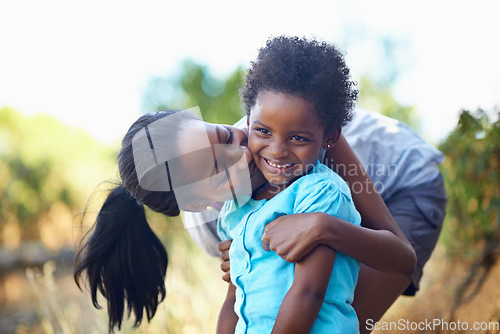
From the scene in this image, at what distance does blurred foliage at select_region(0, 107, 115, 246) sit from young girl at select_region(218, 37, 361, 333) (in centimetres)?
617

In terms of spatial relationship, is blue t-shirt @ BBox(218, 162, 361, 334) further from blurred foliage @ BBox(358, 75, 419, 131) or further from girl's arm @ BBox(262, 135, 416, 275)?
blurred foliage @ BBox(358, 75, 419, 131)

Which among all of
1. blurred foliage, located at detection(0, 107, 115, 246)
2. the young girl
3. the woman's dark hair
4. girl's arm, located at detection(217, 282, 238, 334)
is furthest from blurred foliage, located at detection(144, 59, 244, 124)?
the young girl

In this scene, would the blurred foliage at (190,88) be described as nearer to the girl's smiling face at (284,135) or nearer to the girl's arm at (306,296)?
the girl's smiling face at (284,135)

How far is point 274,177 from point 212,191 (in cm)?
32

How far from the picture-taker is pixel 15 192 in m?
7.75

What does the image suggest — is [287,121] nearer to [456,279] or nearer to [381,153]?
[381,153]

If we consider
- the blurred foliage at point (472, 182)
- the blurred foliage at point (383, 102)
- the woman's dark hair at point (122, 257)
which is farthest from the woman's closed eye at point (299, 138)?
the blurred foliage at point (383, 102)

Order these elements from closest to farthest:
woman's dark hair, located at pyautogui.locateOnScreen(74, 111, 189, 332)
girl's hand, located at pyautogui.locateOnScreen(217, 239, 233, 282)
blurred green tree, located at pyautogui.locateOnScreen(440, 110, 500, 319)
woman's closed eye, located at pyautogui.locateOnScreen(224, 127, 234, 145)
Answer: woman's closed eye, located at pyautogui.locateOnScreen(224, 127, 234, 145) → girl's hand, located at pyautogui.locateOnScreen(217, 239, 233, 282) → woman's dark hair, located at pyautogui.locateOnScreen(74, 111, 189, 332) → blurred green tree, located at pyautogui.locateOnScreen(440, 110, 500, 319)

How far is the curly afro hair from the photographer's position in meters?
1.68

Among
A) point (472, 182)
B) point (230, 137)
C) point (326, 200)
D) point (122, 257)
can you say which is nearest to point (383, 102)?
point (472, 182)

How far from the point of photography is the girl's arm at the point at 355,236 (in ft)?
5.13

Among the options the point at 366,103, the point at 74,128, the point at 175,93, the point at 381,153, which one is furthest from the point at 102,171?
the point at 381,153

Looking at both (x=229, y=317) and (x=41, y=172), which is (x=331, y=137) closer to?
(x=229, y=317)

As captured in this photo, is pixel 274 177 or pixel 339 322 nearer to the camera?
pixel 339 322
